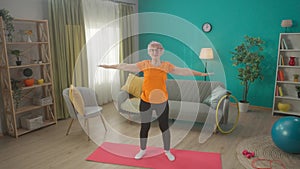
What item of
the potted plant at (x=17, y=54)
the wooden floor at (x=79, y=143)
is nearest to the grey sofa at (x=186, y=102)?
the wooden floor at (x=79, y=143)

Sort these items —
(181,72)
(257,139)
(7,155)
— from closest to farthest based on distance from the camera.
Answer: (181,72), (7,155), (257,139)

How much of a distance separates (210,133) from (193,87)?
1082mm

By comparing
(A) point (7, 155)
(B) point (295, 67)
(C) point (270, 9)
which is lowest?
(A) point (7, 155)

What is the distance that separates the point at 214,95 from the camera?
4074 mm

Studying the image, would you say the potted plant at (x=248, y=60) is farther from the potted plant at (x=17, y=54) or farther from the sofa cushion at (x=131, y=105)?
the potted plant at (x=17, y=54)

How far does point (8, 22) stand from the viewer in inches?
142

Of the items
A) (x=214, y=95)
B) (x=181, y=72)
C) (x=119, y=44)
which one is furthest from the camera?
(x=119, y=44)

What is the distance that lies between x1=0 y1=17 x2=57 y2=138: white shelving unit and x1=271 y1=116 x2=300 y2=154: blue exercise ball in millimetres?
3674

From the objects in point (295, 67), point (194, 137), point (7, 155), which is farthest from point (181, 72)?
point (295, 67)

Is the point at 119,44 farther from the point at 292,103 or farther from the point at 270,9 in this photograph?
the point at 292,103

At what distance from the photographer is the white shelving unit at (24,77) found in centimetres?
370

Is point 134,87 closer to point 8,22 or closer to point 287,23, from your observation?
point 8,22

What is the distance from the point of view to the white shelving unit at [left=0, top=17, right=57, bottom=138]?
3695 mm

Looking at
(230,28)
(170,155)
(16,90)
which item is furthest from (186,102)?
(16,90)
